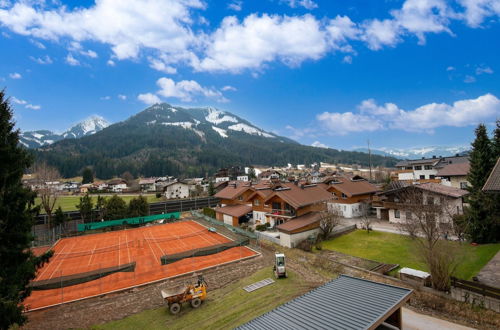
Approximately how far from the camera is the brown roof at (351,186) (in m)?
38.7

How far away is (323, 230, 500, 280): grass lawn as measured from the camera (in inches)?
704

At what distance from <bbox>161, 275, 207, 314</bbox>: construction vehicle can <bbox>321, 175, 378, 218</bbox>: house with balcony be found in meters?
26.2

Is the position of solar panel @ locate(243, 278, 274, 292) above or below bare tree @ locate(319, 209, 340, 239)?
below

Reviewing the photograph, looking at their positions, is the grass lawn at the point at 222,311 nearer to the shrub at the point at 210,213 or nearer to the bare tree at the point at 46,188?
the shrub at the point at 210,213

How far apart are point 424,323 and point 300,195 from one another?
22.5m

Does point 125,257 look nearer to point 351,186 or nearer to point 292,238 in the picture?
point 292,238

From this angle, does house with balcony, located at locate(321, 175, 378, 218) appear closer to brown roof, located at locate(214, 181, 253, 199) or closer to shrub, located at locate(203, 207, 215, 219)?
brown roof, located at locate(214, 181, 253, 199)

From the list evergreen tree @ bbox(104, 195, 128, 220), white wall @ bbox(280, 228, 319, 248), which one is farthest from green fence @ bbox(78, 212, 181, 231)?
white wall @ bbox(280, 228, 319, 248)

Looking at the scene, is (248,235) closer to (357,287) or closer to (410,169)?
(357,287)

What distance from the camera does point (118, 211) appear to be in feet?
149

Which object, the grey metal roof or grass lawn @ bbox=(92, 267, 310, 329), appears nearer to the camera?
the grey metal roof

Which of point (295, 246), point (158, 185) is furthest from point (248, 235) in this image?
point (158, 185)

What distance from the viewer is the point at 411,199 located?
83.0ft

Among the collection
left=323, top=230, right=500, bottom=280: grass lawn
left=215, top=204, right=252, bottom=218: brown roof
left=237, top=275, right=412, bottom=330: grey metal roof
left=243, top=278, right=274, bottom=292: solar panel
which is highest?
left=237, top=275, right=412, bottom=330: grey metal roof
